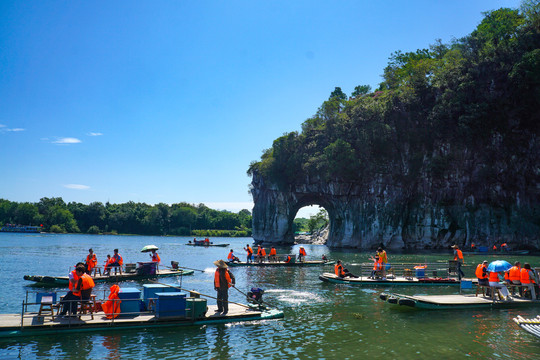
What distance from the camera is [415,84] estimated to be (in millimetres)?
72312

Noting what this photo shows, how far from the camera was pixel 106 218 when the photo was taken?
168 metres

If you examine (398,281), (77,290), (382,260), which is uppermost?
(382,260)

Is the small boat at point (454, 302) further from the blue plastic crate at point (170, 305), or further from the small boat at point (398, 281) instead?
the blue plastic crate at point (170, 305)

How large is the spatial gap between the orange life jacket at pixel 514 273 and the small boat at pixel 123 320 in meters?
13.1

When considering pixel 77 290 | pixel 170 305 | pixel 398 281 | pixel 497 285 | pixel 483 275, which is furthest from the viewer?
pixel 398 281

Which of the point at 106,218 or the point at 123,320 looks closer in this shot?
the point at 123,320

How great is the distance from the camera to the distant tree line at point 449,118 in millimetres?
63375

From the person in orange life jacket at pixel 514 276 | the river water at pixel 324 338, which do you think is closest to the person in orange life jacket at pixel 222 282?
the river water at pixel 324 338

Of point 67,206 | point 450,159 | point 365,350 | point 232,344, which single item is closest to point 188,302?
point 232,344

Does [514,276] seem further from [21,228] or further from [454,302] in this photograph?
[21,228]

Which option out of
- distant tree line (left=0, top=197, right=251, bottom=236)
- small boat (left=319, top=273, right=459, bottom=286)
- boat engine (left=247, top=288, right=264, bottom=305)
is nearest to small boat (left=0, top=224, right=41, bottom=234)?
distant tree line (left=0, top=197, right=251, bottom=236)

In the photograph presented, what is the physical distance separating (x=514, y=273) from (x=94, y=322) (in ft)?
67.2

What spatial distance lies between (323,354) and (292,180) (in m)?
74.2

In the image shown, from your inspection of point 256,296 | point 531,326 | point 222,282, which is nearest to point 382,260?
point 256,296
